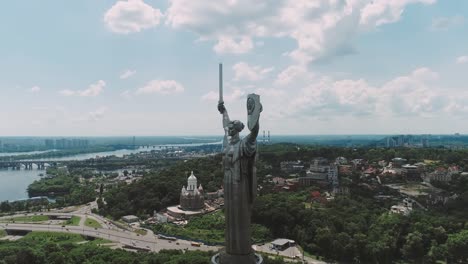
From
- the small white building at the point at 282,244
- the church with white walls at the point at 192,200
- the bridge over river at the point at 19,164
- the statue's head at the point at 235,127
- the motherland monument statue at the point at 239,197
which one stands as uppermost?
the statue's head at the point at 235,127

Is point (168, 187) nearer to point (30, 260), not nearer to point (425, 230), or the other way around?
point (30, 260)

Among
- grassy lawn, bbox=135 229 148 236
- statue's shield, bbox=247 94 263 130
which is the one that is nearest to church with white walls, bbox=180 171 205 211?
grassy lawn, bbox=135 229 148 236

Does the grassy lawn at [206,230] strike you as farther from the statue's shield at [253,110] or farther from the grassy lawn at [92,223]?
the statue's shield at [253,110]

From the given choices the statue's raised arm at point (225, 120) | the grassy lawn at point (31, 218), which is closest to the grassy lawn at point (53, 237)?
the grassy lawn at point (31, 218)

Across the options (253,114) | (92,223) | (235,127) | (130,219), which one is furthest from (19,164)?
(253,114)

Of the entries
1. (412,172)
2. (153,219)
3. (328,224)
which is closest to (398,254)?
(328,224)

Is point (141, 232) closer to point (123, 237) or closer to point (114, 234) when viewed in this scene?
point (123, 237)

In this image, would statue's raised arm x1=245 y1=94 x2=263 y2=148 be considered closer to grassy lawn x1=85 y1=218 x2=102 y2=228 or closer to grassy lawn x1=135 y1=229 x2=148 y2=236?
grassy lawn x1=135 y1=229 x2=148 y2=236
